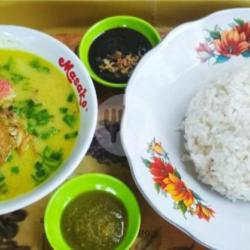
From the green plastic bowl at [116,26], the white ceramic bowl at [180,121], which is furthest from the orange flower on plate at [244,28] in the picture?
the green plastic bowl at [116,26]

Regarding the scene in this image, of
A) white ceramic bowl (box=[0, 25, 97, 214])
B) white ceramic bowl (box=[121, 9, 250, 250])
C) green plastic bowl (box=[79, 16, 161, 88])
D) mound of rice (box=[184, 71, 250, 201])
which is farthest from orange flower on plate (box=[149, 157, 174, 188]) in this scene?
green plastic bowl (box=[79, 16, 161, 88])

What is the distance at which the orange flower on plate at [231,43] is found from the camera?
6.84ft

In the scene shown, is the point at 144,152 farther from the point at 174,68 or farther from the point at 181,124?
the point at 174,68

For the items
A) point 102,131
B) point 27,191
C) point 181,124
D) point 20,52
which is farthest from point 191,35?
point 27,191

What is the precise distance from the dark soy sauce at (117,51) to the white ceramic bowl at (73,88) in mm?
219

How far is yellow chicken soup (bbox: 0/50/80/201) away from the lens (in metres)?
1.79

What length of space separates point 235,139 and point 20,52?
0.87m

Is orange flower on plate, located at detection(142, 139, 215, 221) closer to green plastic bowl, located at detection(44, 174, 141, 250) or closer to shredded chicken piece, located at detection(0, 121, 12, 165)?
green plastic bowl, located at detection(44, 174, 141, 250)

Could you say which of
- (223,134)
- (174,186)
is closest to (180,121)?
(223,134)

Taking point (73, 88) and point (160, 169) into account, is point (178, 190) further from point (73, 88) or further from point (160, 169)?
point (73, 88)

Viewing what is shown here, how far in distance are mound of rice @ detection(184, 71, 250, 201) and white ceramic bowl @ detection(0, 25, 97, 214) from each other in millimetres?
384

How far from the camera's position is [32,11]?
2.25m

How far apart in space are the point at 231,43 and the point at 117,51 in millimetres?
465

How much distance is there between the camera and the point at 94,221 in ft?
5.89
